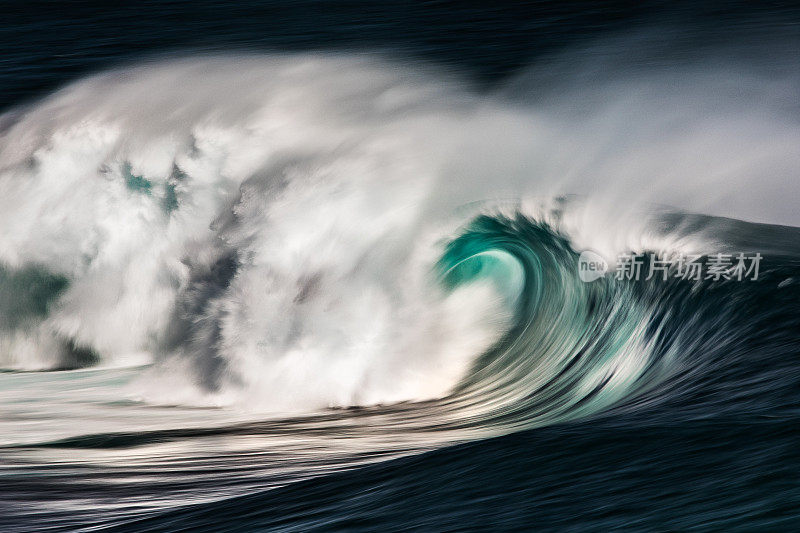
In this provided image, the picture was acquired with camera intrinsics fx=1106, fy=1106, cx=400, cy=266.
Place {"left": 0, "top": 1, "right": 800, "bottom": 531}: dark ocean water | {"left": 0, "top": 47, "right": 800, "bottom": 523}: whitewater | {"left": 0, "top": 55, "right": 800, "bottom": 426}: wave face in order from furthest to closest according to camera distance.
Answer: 1. {"left": 0, "top": 55, "right": 800, "bottom": 426}: wave face
2. {"left": 0, "top": 47, "right": 800, "bottom": 523}: whitewater
3. {"left": 0, "top": 1, "right": 800, "bottom": 531}: dark ocean water

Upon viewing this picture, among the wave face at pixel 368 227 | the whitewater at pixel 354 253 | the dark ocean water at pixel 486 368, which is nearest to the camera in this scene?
the dark ocean water at pixel 486 368

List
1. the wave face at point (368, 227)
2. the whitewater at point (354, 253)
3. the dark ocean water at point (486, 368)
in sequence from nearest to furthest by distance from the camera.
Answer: the dark ocean water at point (486, 368)
the whitewater at point (354, 253)
the wave face at point (368, 227)

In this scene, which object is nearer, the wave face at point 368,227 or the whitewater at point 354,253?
the whitewater at point 354,253

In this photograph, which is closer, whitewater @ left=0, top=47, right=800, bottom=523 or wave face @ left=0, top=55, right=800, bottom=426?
whitewater @ left=0, top=47, right=800, bottom=523

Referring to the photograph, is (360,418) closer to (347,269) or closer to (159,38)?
(347,269)

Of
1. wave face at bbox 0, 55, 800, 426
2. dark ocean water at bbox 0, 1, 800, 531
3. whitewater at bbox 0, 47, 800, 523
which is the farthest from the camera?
wave face at bbox 0, 55, 800, 426
